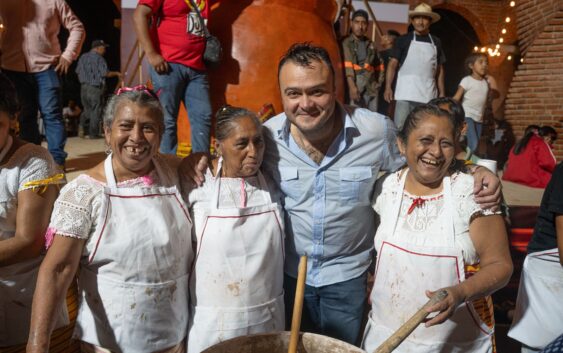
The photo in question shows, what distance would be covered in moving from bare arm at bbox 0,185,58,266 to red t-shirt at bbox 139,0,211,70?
5.45 feet

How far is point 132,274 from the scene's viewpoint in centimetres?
169

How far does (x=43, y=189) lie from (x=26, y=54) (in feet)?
7.86

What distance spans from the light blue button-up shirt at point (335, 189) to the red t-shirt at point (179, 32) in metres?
1.36

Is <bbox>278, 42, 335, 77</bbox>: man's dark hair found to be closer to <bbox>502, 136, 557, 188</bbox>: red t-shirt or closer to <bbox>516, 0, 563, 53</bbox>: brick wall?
<bbox>502, 136, 557, 188</bbox>: red t-shirt

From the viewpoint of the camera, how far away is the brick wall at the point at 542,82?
8.37m

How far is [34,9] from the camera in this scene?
12.6 ft

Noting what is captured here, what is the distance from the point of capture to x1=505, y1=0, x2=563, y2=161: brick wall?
8367mm

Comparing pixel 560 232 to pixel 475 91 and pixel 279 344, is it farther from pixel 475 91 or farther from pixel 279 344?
pixel 475 91

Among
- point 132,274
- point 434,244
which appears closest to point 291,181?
point 434,244

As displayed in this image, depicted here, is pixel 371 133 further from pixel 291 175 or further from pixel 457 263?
pixel 457 263

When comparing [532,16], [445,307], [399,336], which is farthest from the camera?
[532,16]

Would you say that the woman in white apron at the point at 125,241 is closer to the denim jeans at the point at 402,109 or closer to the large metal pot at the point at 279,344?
the large metal pot at the point at 279,344

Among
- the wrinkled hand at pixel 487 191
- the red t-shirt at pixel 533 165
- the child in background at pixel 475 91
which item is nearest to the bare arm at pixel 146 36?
the wrinkled hand at pixel 487 191

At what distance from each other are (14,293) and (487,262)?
1751 mm
